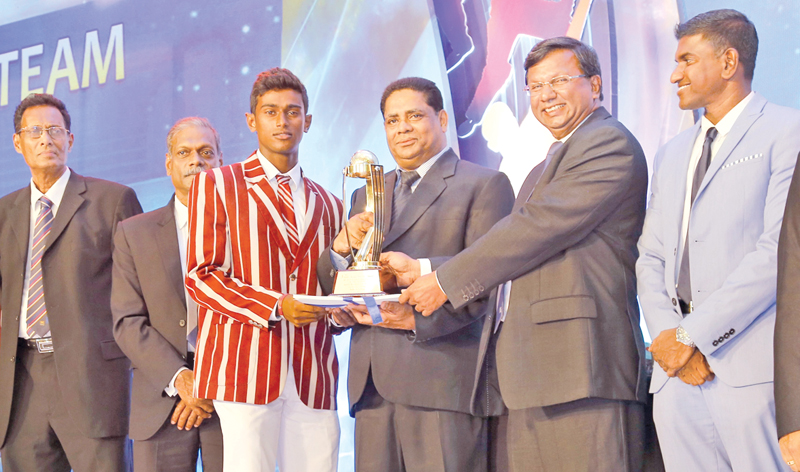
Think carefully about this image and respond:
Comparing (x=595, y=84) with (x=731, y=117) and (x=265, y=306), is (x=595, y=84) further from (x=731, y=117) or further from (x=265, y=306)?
(x=265, y=306)

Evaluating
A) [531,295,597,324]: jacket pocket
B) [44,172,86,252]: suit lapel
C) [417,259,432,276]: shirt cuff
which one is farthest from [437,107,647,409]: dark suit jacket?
[44,172,86,252]: suit lapel

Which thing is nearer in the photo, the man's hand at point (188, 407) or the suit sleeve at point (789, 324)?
the suit sleeve at point (789, 324)

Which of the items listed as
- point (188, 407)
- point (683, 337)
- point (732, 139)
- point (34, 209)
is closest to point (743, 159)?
point (732, 139)

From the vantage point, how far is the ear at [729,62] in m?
2.23

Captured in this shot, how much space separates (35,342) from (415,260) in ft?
6.41

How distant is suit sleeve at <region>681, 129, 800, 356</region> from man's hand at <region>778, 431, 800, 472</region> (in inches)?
21.8

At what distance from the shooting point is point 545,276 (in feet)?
7.26

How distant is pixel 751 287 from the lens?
6.39 ft

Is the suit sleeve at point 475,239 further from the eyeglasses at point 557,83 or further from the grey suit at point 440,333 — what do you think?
the eyeglasses at point 557,83

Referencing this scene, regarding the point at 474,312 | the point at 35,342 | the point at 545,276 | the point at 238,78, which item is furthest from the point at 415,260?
the point at 238,78

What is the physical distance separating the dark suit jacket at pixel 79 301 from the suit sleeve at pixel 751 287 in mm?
2441

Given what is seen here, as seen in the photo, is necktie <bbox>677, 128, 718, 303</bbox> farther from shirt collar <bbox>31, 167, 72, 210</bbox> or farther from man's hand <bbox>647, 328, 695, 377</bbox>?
shirt collar <bbox>31, 167, 72, 210</bbox>

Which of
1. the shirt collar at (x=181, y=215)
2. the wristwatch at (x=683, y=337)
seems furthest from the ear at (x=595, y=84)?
the shirt collar at (x=181, y=215)

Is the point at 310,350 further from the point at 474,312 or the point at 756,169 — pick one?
the point at 756,169
